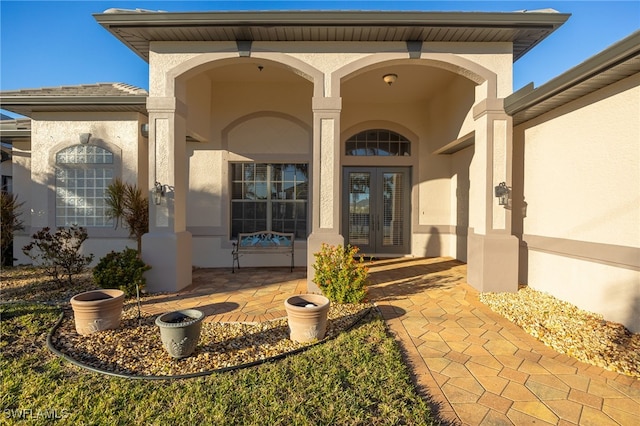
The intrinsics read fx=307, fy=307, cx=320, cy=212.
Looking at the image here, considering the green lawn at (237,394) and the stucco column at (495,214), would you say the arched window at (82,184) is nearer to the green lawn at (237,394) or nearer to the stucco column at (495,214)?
the green lawn at (237,394)

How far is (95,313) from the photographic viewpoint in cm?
384

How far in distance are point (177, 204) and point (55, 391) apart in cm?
348

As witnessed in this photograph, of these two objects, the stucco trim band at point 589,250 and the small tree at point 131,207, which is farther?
the small tree at point 131,207

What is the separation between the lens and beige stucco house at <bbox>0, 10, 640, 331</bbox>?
4.39m

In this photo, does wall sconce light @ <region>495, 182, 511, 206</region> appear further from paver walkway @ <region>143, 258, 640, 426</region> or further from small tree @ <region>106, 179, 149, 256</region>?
small tree @ <region>106, 179, 149, 256</region>

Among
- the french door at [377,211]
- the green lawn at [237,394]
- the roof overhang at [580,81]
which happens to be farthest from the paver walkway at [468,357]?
the roof overhang at [580,81]

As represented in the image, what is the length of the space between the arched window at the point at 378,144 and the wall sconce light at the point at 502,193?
381cm

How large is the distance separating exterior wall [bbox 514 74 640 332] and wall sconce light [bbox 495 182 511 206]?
0.58m

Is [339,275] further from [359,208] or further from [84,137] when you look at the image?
[84,137]

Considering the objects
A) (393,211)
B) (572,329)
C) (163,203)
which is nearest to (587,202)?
(572,329)

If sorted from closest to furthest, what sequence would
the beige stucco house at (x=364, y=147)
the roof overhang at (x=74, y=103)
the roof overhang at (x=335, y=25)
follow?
the beige stucco house at (x=364, y=147)
the roof overhang at (x=335, y=25)
the roof overhang at (x=74, y=103)

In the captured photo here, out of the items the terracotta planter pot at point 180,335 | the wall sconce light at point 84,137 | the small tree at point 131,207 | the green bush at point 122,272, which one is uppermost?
the wall sconce light at point 84,137

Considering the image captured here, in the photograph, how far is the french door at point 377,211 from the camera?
898 centimetres

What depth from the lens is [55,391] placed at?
8.88ft
